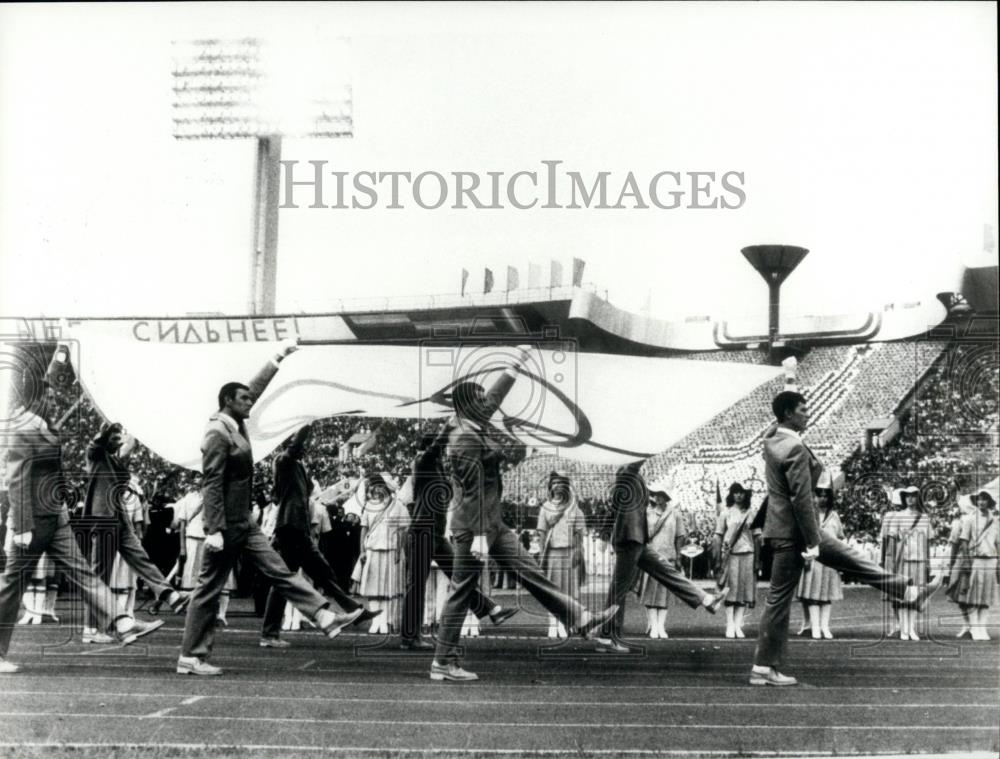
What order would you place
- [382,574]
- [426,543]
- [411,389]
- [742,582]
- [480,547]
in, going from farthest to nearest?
[382,574], [426,543], [742,582], [480,547], [411,389]

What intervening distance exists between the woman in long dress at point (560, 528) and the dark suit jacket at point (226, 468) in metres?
1.45

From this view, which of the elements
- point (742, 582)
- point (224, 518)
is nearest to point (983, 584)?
point (742, 582)

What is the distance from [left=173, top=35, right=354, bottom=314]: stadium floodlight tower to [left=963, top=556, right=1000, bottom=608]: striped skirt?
368cm

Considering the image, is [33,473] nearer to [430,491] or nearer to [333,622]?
[333,622]

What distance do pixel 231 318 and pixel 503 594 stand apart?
75.5 inches

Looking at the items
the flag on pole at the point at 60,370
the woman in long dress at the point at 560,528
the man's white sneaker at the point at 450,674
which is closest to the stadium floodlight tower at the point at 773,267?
the woman in long dress at the point at 560,528

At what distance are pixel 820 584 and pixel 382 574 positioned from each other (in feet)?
7.34

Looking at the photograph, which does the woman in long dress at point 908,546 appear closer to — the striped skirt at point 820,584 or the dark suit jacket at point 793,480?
the striped skirt at point 820,584

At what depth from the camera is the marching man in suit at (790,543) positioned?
25.3 feet

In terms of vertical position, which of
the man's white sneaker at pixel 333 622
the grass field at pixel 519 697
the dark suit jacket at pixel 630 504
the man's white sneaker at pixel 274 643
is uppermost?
the dark suit jacket at pixel 630 504

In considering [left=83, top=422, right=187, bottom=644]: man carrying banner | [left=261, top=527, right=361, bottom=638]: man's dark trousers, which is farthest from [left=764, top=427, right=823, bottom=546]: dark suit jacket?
[left=83, top=422, right=187, bottom=644]: man carrying banner

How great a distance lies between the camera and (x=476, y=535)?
786 cm

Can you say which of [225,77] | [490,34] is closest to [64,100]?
[225,77]

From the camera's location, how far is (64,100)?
7.73 metres
